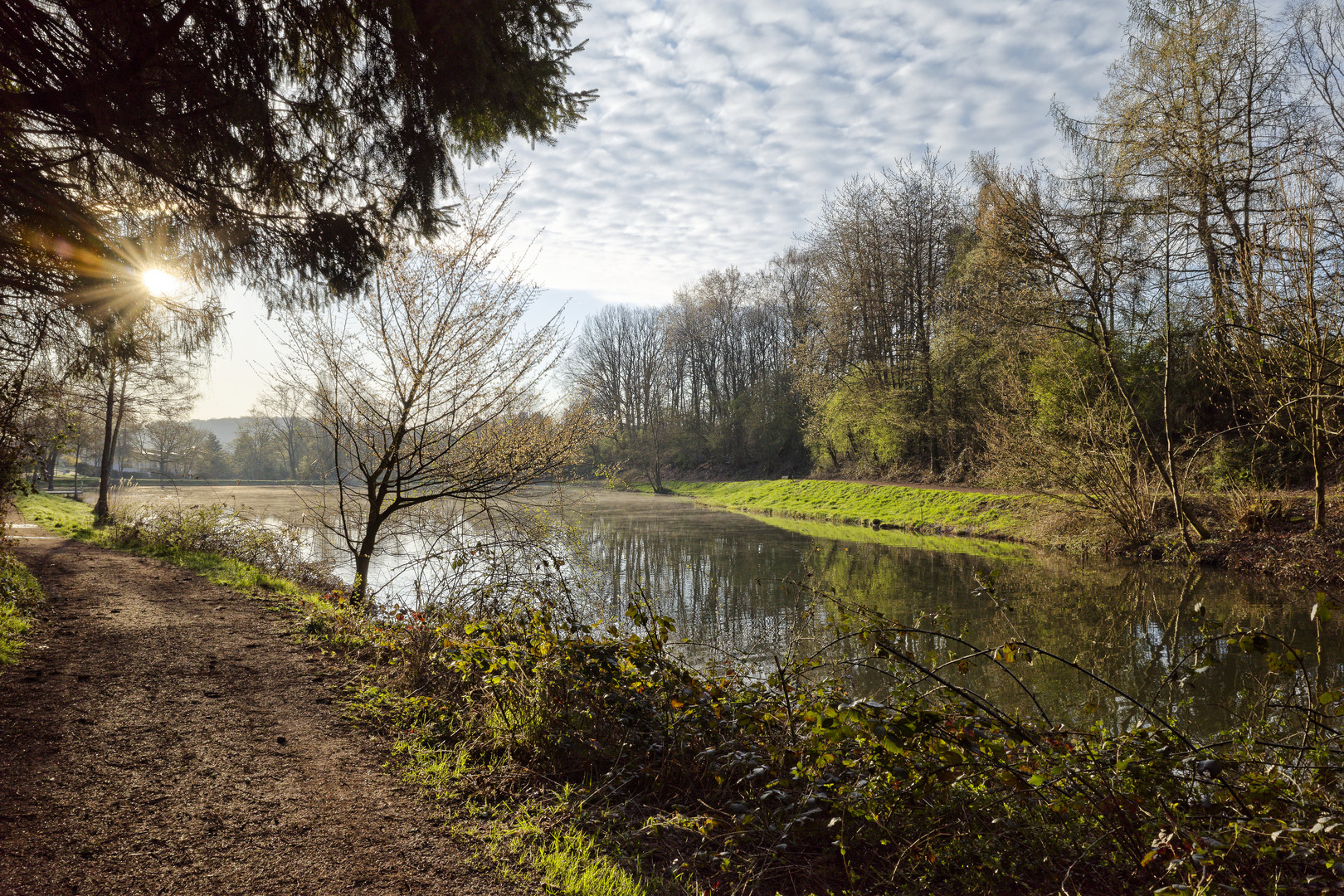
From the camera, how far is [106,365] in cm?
439

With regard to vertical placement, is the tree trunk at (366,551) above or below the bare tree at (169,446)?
below

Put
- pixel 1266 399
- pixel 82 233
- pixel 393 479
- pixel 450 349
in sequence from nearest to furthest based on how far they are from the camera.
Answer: pixel 82 233
pixel 450 349
pixel 393 479
pixel 1266 399

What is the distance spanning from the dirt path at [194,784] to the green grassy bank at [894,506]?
15.1m

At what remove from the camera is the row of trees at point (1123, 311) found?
8.42 meters

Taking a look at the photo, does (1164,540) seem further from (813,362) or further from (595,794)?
(813,362)

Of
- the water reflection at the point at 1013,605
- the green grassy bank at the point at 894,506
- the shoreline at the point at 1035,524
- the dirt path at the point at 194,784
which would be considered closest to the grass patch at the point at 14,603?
the dirt path at the point at 194,784

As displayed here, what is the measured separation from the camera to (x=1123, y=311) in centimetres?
1766

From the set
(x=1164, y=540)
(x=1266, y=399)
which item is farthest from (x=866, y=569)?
(x=1266, y=399)

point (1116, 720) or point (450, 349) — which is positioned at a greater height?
point (450, 349)

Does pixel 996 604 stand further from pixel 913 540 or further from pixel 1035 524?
pixel 913 540

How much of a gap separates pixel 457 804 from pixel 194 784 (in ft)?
3.86

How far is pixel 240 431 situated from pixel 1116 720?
2893 inches

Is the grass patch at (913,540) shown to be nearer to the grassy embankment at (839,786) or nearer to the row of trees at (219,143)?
the grassy embankment at (839,786)

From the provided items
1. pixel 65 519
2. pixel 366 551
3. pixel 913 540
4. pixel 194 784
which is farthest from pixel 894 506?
pixel 65 519
